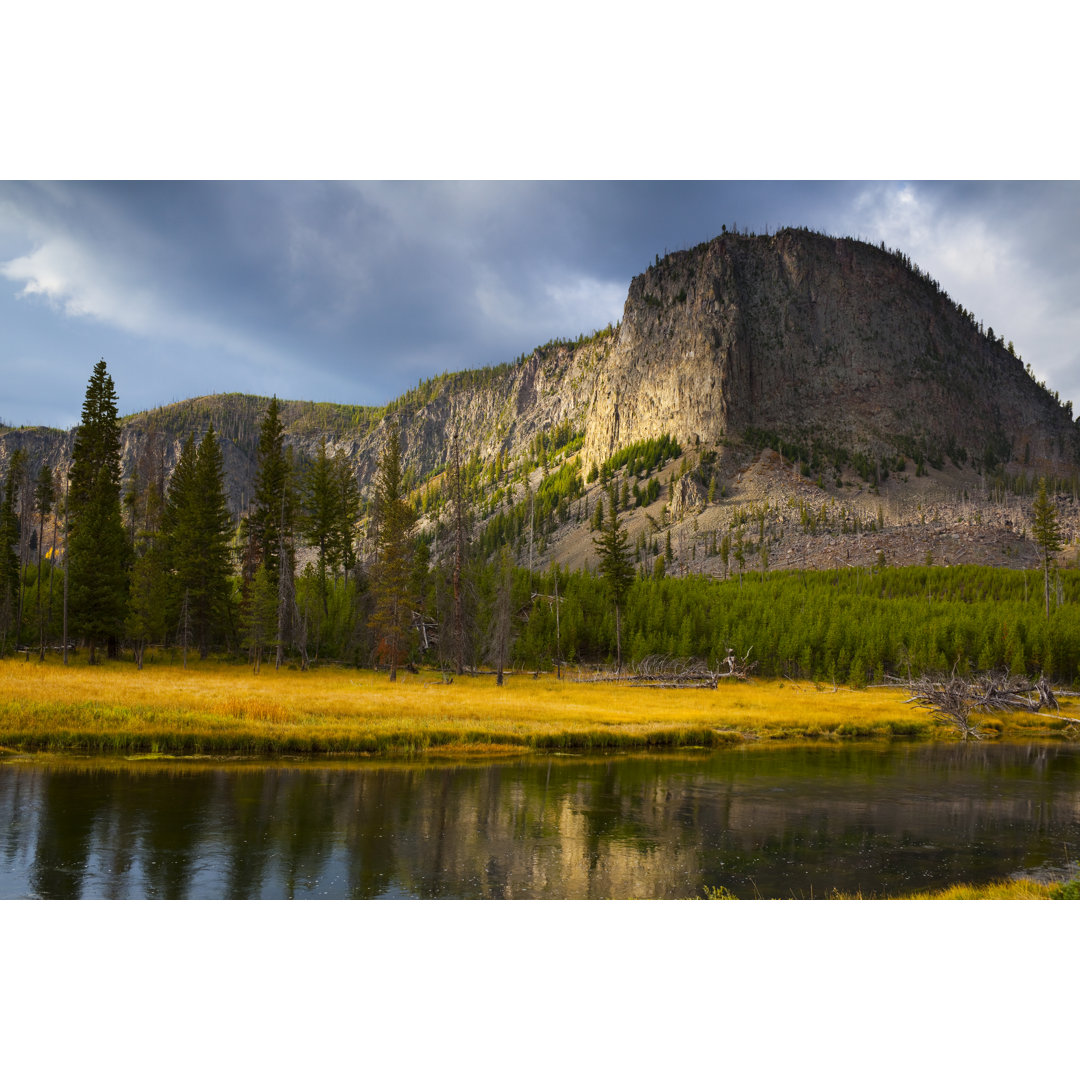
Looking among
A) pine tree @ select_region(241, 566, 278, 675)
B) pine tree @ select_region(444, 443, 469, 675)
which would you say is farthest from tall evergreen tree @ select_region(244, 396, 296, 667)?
pine tree @ select_region(444, 443, 469, 675)

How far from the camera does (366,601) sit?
66188mm

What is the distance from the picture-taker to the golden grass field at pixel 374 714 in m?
26.8

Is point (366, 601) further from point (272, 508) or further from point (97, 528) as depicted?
point (97, 528)

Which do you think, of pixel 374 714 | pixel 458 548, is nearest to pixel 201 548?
pixel 458 548

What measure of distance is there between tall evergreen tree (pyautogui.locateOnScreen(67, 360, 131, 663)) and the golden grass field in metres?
3.20

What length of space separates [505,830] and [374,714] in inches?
664

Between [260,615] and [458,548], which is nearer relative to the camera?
[260,615]

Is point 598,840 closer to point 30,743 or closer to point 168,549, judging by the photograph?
point 30,743

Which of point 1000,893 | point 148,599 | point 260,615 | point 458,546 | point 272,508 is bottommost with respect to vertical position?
point 1000,893

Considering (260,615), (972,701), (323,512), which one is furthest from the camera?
(323,512)

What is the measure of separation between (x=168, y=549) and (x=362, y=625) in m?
17.0

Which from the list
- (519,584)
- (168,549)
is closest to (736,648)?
(519,584)

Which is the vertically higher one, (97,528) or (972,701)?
(97,528)

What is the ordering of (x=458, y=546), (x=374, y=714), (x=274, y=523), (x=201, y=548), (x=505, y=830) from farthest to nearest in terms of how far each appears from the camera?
(x=274, y=523) → (x=201, y=548) → (x=458, y=546) → (x=374, y=714) → (x=505, y=830)
